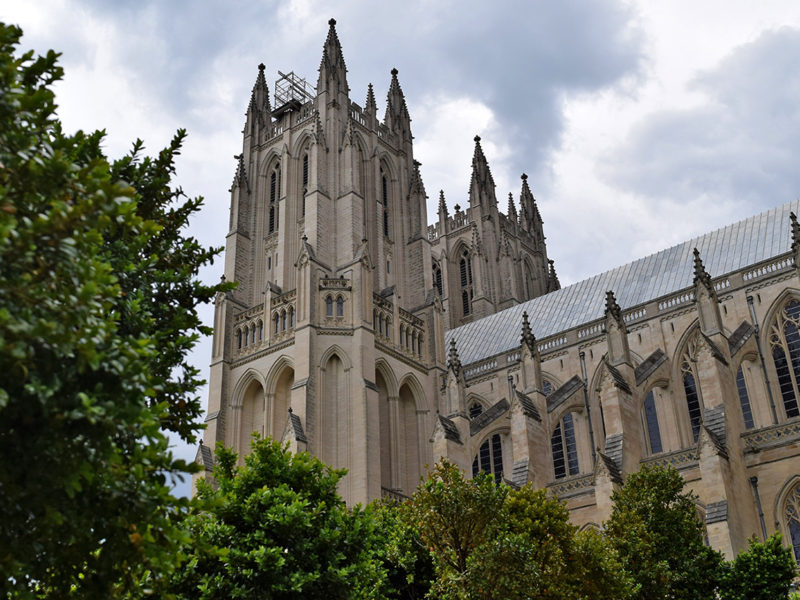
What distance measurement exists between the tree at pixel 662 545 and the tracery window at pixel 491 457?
15.5 meters

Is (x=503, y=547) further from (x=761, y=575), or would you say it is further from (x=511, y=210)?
(x=511, y=210)

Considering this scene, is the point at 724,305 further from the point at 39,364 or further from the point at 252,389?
the point at 39,364

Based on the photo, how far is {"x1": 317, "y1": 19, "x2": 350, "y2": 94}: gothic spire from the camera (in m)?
41.2

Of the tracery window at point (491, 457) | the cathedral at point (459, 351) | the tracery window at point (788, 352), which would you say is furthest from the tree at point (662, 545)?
the tracery window at point (491, 457)

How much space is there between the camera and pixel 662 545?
2189 centimetres

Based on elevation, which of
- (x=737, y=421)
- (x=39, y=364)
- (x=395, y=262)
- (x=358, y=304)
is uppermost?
(x=395, y=262)

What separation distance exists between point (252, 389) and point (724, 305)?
19538 millimetres

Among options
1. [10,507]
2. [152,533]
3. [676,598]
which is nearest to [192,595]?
[152,533]

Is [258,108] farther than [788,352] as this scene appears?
Yes

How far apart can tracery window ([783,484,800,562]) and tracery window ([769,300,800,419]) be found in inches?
158

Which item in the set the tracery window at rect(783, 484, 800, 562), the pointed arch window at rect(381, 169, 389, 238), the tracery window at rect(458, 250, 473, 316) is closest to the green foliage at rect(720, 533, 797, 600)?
the tracery window at rect(783, 484, 800, 562)

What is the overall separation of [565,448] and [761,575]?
15.8 m

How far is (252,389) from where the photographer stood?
37312 mm

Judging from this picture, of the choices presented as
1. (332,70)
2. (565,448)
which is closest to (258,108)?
(332,70)
